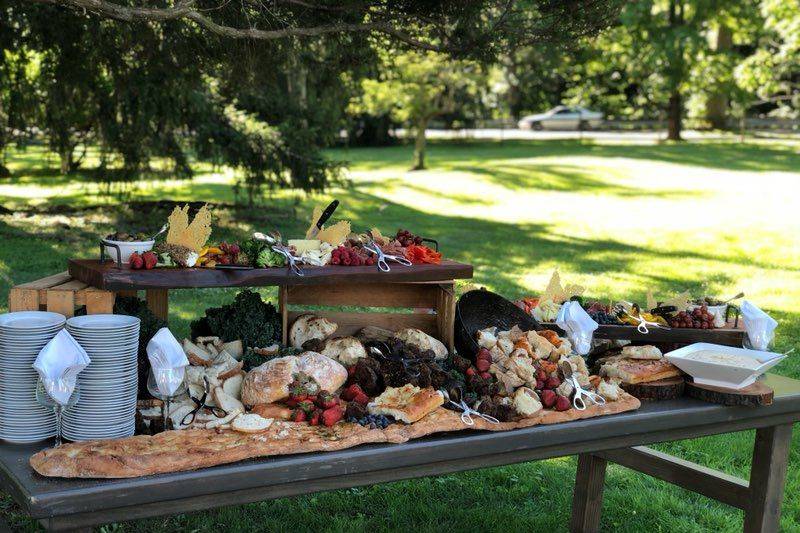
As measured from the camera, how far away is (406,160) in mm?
23234

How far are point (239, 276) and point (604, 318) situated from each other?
1445 millimetres

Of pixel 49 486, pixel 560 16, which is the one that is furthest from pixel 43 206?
pixel 49 486

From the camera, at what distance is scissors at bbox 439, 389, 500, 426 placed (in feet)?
8.66

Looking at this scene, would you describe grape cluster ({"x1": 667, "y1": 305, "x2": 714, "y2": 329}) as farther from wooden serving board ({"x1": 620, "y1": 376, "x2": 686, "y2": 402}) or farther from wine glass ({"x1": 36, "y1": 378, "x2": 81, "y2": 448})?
wine glass ({"x1": 36, "y1": 378, "x2": 81, "y2": 448})

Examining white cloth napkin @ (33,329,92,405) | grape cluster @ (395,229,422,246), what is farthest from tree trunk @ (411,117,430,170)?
white cloth napkin @ (33,329,92,405)

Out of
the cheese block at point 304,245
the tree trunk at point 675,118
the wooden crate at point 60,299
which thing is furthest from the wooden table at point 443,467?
the tree trunk at point 675,118

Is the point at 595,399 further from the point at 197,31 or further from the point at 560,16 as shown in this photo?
the point at 197,31

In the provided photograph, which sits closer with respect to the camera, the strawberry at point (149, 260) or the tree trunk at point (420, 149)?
the strawberry at point (149, 260)

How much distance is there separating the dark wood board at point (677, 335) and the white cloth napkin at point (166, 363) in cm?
153

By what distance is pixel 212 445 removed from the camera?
238 centimetres

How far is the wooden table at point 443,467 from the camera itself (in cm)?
213

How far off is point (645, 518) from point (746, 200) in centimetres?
1289

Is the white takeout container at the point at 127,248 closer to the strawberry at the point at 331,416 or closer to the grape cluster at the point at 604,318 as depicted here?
the strawberry at the point at 331,416

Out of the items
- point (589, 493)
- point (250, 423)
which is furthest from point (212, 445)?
point (589, 493)
